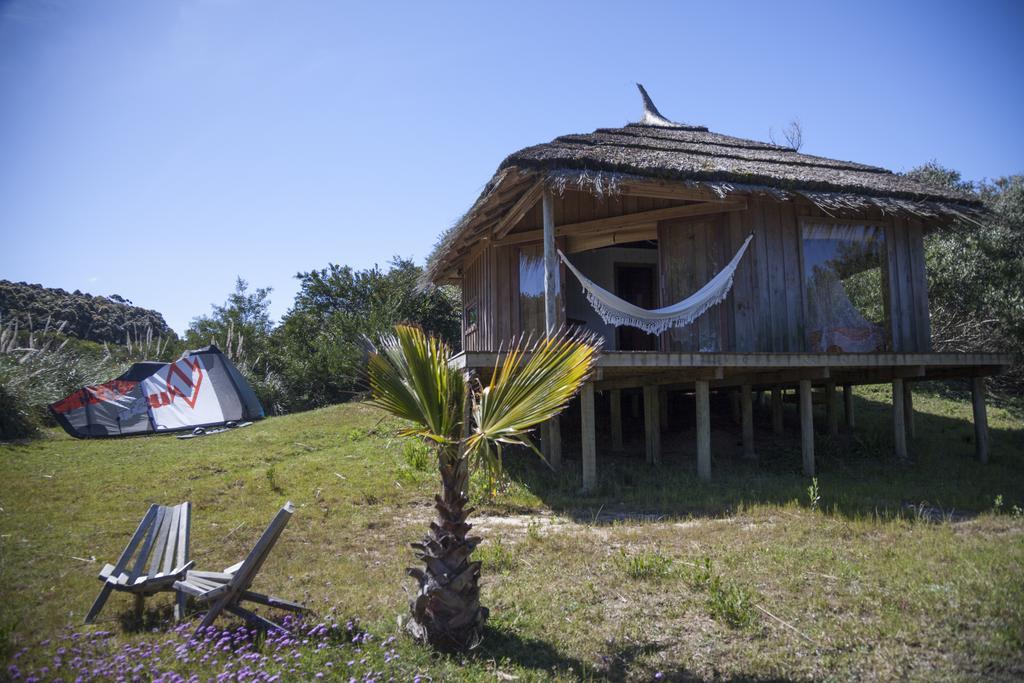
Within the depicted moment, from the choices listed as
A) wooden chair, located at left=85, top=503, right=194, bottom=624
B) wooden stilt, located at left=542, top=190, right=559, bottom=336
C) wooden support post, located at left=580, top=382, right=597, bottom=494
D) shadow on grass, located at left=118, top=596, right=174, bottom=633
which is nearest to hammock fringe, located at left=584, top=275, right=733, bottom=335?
wooden stilt, located at left=542, top=190, right=559, bottom=336

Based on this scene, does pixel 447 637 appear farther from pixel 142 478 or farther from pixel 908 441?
pixel 908 441

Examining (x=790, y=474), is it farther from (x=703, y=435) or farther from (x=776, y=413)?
(x=776, y=413)

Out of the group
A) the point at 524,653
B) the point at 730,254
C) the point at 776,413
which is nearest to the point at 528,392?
the point at 524,653

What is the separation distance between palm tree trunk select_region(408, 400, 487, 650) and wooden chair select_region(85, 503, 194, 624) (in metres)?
1.78

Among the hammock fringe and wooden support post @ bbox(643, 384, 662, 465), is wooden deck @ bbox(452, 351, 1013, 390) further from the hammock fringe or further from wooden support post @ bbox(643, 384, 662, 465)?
the hammock fringe

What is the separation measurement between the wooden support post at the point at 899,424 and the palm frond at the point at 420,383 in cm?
864

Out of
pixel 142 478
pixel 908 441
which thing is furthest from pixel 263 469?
pixel 908 441

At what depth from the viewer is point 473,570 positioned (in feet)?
13.9

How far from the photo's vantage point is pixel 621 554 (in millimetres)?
5754

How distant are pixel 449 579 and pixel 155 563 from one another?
2.36 m

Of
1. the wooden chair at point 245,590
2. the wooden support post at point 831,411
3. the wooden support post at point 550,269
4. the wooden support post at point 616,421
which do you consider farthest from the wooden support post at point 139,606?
the wooden support post at point 831,411

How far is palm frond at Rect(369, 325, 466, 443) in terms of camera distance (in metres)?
4.19

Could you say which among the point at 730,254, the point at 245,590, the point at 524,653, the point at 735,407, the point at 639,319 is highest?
the point at 730,254

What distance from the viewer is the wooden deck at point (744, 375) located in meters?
8.55
